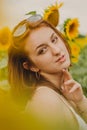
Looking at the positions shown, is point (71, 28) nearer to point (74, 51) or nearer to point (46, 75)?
point (74, 51)

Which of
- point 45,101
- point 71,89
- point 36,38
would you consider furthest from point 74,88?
point 36,38

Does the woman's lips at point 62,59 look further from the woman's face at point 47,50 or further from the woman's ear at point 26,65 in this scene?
the woman's ear at point 26,65

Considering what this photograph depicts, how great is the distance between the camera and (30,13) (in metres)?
1.44

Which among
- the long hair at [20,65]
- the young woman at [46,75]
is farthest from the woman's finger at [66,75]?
the long hair at [20,65]

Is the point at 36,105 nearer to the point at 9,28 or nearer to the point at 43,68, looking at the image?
the point at 43,68

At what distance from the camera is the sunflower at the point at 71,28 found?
1.46m

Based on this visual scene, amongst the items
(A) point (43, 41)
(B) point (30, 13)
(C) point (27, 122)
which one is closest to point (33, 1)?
(B) point (30, 13)

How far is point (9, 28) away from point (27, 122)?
0.31 meters

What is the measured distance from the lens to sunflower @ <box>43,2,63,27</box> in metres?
1.43

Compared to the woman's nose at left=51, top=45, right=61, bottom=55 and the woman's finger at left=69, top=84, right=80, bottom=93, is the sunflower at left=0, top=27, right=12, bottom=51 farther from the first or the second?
the woman's finger at left=69, top=84, right=80, bottom=93

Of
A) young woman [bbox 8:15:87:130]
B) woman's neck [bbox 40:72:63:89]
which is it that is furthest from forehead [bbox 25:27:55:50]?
woman's neck [bbox 40:72:63:89]

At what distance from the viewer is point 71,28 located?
1.47m

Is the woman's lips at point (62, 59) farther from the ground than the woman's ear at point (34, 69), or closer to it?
closer to it

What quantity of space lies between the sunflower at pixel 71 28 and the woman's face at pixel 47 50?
1.6 inches
